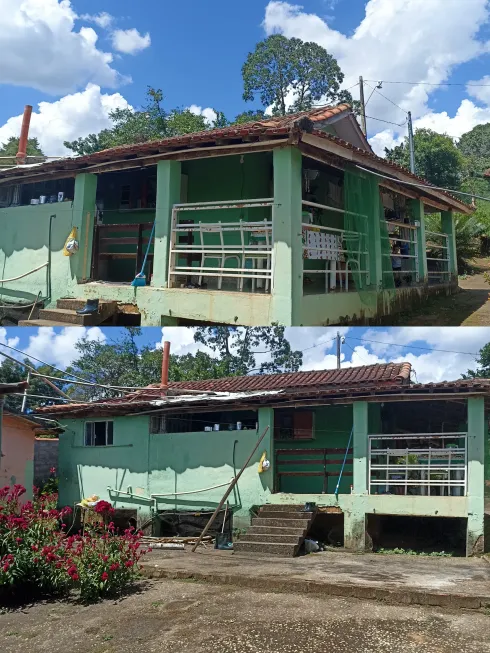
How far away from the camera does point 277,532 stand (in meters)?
11.0

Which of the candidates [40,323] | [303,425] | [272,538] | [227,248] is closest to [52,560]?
[272,538]

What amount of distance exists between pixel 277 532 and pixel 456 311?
746 centimetres

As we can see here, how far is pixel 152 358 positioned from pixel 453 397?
2774 cm

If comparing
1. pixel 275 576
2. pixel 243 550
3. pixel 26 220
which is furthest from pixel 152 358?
pixel 275 576

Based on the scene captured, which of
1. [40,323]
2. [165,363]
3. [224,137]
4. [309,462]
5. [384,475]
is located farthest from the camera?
[165,363]

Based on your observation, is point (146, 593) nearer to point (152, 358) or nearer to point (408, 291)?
point (408, 291)

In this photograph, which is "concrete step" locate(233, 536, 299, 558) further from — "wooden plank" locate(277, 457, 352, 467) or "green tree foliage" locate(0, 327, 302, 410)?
"green tree foliage" locate(0, 327, 302, 410)

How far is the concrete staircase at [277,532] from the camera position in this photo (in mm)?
10492

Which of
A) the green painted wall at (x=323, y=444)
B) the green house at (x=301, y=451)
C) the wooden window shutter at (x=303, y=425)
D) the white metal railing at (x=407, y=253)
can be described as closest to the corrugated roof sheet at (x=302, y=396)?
the green house at (x=301, y=451)

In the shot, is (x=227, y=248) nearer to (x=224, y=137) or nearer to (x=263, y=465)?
(x=224, y=137)

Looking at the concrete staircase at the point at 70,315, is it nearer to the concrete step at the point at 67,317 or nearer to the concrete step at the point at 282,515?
the concrete step at the point at 67,317

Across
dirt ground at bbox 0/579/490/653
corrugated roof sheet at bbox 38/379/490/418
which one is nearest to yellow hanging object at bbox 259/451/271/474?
corrugated roof sheet at bbox 38/379/490/418

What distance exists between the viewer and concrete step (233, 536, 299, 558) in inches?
408

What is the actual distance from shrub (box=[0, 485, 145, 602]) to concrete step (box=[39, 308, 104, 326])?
497 cm
